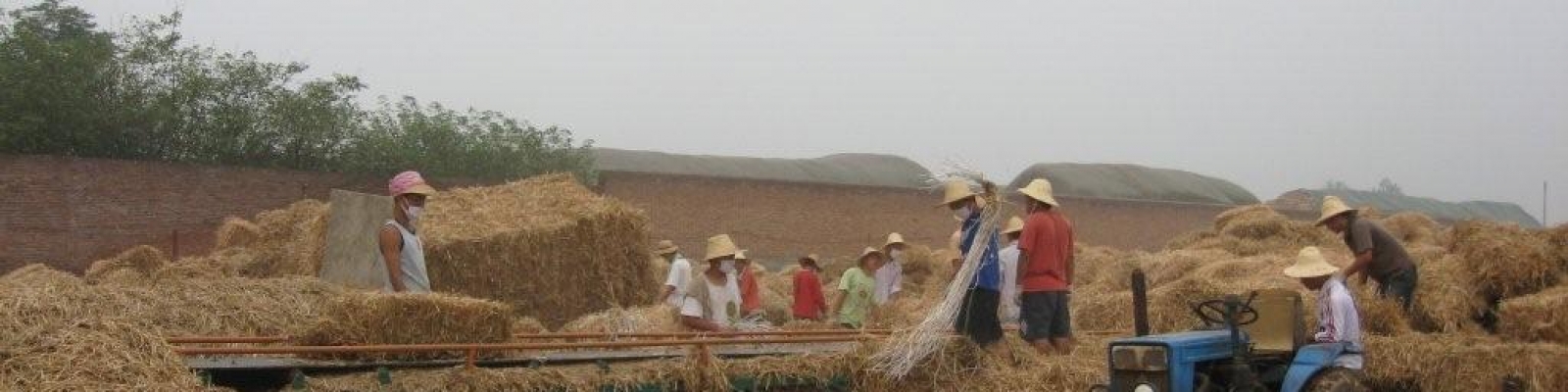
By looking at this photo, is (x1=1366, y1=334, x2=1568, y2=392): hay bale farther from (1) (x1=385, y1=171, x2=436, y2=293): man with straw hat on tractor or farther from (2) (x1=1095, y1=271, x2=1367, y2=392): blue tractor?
(1) (x1=385, y1=171, x2=436, y2=293): man with straw hat on tractor

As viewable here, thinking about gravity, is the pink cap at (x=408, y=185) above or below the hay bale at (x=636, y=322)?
above

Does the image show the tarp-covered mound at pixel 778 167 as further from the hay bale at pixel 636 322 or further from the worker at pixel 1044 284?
the worker at pixel 1044 284

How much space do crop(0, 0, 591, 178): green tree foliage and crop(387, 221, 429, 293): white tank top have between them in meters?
18.3

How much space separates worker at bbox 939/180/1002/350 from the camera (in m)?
8.71

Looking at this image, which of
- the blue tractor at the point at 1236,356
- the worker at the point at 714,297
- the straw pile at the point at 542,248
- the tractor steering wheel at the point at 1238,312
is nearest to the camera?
the blue tractor at the point at 1236,356

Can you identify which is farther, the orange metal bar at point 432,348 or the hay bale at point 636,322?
the hay bale at point 636,322

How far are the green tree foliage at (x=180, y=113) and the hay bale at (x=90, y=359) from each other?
67.3 ft

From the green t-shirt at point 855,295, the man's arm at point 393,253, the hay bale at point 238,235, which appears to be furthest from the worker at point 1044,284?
the hay bale at point 238,235

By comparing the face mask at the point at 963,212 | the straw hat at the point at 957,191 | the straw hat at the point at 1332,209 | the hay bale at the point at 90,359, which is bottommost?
the hay bale at the point at 90,359

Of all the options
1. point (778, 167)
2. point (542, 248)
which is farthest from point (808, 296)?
point (778, 167)

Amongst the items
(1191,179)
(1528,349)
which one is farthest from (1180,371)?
(1191,179)

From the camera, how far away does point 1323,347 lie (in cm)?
844

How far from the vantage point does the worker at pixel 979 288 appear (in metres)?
8.71

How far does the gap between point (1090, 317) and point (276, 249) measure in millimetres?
8796
